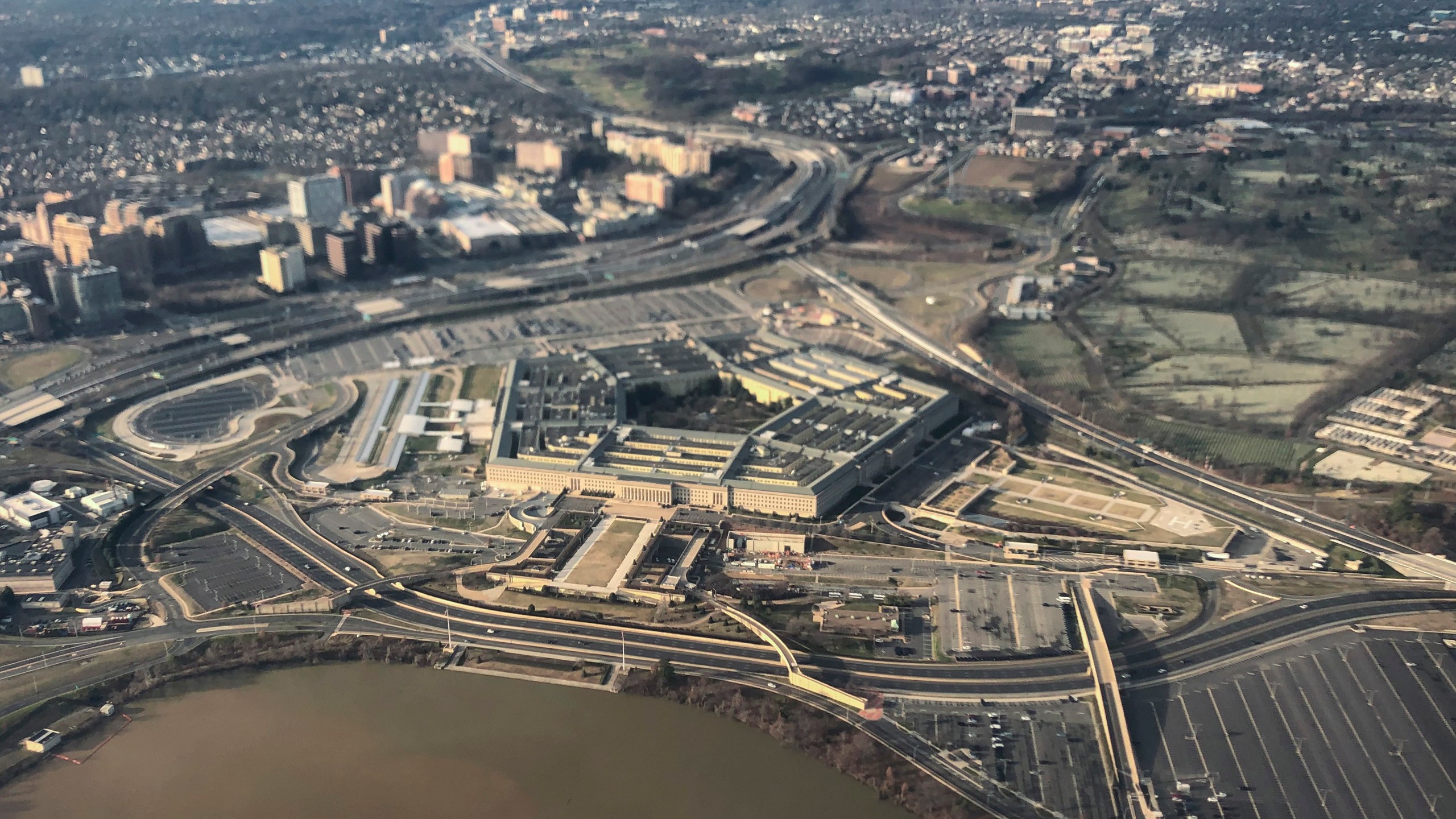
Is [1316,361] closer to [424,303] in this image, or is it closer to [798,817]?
[798,817]

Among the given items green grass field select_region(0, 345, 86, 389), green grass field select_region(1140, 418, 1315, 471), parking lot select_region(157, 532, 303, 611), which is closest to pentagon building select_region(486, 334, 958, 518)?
green grass field select_region(1140, 418, 1315, 471)

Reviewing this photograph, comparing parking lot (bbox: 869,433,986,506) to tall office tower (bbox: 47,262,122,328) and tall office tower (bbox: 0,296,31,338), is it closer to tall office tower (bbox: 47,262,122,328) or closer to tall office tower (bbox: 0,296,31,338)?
tall office tower (bbox: 47,262,122,328)

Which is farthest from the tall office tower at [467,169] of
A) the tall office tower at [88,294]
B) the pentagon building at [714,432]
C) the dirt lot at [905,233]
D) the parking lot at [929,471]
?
the parking lot at [929,471]

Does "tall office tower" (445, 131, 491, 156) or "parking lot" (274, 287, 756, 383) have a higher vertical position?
"tall office tower" (445, 131, 491, 156)

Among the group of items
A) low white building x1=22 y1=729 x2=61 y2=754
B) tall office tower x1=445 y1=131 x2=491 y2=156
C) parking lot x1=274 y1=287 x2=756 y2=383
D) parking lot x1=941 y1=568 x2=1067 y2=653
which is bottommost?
parking lot x1=274 y1=287 x2=756 y2=383

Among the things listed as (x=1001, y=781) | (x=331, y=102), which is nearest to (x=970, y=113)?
(x=331, y=102)

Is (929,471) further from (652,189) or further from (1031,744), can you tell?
(652,189)

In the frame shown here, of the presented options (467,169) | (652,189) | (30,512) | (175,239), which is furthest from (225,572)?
(467,169)
